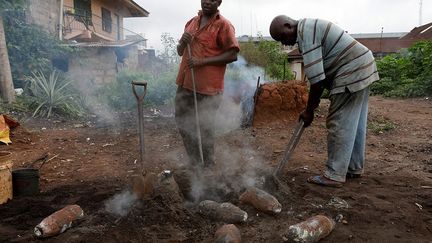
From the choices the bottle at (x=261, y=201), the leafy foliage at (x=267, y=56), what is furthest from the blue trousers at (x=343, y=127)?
the leafy foliage at (x=267, y=56)

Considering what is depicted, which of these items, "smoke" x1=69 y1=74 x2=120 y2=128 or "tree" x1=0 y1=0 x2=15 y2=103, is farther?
"smoke" x1=69 y1=74 x2=120 y2=128

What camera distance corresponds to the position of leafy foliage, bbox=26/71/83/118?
8.84 metres

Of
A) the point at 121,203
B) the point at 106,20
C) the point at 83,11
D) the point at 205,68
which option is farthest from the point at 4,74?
the point at 106,20

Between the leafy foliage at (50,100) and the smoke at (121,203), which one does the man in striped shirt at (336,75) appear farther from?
the leafy foliage at (50,100)

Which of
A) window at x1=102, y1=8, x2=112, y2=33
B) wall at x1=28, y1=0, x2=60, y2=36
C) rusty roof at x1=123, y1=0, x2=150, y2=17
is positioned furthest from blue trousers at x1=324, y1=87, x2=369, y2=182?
window at x1=102, y1=8, x2=112, y2=33

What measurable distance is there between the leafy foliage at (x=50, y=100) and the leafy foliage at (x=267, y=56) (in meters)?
4.49

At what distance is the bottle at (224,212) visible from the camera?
9.78ft

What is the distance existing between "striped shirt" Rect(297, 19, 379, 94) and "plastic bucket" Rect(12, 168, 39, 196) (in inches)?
110

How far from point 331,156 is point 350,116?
18.1 inches

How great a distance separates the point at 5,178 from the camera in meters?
3.44

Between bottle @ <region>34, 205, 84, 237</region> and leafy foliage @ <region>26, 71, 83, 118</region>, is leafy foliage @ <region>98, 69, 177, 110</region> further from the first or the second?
bottle @ <region>34, 205, 84, 237</region>

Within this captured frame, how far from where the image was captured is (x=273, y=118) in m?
7.43

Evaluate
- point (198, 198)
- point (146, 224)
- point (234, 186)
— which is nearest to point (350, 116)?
point (234, 186)

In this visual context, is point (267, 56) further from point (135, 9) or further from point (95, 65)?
point (135, 9)
